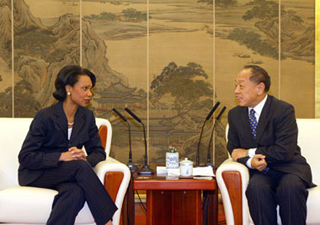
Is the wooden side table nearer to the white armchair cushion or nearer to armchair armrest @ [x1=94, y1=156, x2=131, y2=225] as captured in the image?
armchair armrest @ [x1=94, y1=156, x2=131, y2=225]

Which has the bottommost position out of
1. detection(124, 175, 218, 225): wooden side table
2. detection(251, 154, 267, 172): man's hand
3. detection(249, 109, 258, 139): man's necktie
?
detection(124, 175, 218, 225): wooden side table

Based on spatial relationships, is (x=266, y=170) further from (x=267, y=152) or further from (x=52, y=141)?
(x=52, y=141)

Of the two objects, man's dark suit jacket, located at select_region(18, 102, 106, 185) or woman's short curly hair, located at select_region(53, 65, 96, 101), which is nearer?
man's dark suit jacket, located at select_region(18, 102, 106, 185)

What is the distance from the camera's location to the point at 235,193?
3096mm

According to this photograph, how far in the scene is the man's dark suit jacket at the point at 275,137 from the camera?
3180 mm

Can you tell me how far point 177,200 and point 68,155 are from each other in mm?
1009

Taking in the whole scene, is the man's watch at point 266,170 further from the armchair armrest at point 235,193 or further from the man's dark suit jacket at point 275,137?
the armchair armrest at point 235,193

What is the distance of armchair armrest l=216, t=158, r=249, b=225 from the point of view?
10.1 feet

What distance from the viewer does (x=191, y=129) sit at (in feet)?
17.4

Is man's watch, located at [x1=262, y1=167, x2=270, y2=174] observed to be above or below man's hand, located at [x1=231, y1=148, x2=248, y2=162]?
below

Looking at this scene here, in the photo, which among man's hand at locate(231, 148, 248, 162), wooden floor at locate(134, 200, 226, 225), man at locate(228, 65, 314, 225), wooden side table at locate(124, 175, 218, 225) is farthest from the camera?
wooden floor at locate(134, 200, 226, 225)

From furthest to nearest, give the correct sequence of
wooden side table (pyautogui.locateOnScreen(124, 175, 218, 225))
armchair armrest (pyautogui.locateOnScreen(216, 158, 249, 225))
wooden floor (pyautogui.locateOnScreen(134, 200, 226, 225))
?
wooden floor (pyautogui.locateOnScreen(134, 200, 226, 225)), wooden side table (pyautogui.locateOnScreen(124, 175, 218, 225)), armchair armrest (pyautogui.locateOnScreen(216, 158, 249, 225))

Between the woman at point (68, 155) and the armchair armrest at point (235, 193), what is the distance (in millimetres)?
781

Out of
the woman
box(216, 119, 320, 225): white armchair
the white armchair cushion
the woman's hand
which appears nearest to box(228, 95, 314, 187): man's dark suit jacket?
box(216, 119, 320, 225): white armchair
